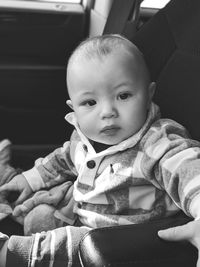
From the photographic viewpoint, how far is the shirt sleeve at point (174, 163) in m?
1.06

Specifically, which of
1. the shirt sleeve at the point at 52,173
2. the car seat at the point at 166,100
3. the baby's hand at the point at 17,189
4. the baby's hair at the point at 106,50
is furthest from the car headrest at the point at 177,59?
the baby's hand at the point at 17,189

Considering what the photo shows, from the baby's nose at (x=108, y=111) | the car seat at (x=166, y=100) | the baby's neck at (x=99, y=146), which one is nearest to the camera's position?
the car seat at (x=166, y=100)

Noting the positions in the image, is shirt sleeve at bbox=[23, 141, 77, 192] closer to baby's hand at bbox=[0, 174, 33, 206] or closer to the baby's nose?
baby's hand at bbox=[0, 174, 33, 206]

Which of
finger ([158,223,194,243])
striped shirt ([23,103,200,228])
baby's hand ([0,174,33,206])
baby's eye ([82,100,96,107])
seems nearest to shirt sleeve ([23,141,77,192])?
baby's hand ([0,174,33,206])

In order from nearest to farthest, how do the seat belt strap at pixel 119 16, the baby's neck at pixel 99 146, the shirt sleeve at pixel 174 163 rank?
the shirt sleeve at pixel 174 163
the baby's neck at pixel 99 146
the seat belt strap at pixel 119 16

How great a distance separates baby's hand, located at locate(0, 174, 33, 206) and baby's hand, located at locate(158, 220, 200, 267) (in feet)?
2.26

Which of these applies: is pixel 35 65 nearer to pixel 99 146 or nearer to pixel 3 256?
pixel 99 146

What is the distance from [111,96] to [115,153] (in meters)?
0.15

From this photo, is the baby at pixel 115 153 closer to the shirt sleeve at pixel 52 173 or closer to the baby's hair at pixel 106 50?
the baby's hair at pixel 106 50

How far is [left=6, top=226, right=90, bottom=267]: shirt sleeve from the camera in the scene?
1.12 metres

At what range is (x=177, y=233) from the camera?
3.07 feet

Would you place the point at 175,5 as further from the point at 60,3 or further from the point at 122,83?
the point at 60,3

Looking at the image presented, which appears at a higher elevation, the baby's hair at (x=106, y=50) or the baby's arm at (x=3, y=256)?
the baby's hair at (x=106, y=50)

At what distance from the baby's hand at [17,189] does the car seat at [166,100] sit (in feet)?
1.53
